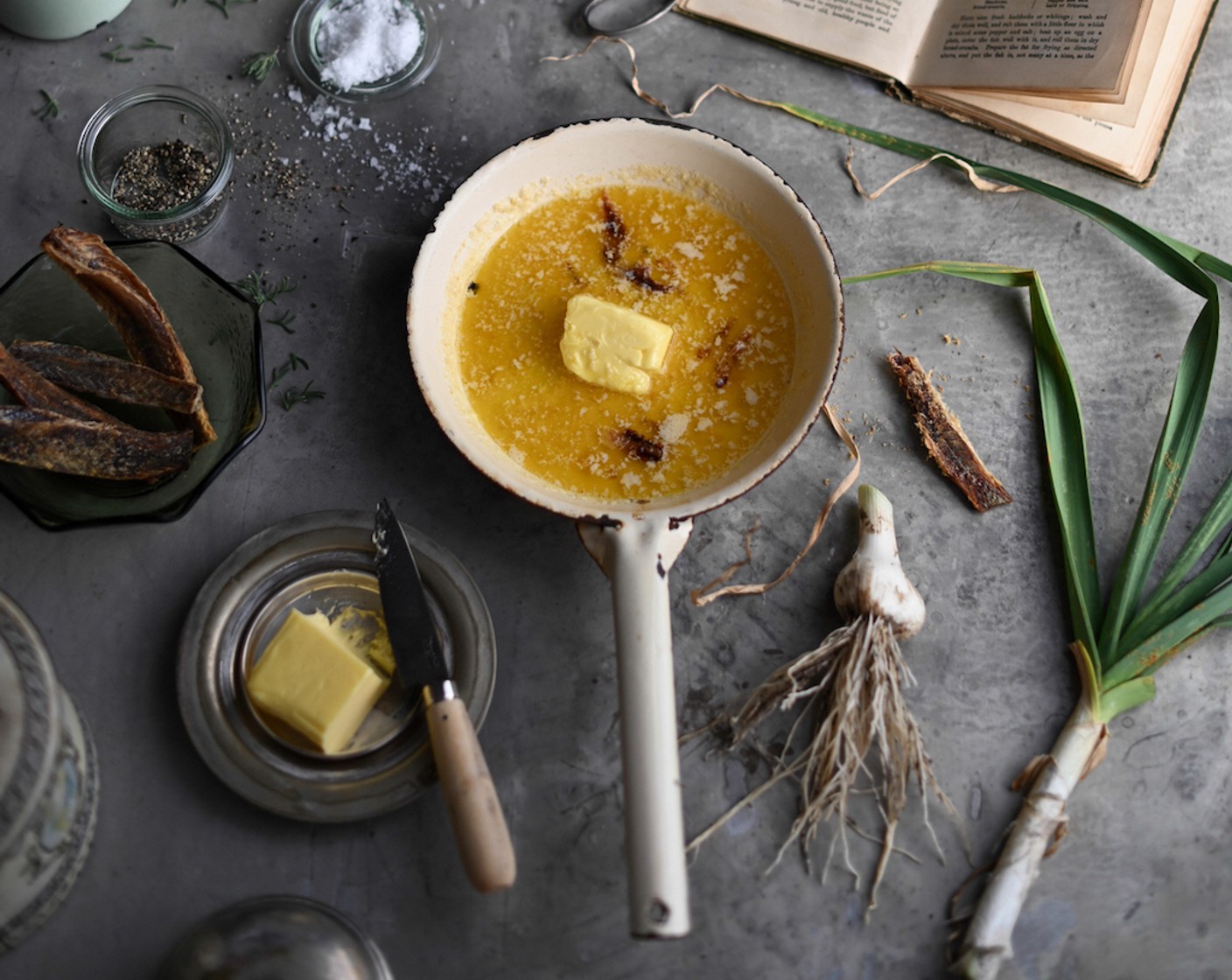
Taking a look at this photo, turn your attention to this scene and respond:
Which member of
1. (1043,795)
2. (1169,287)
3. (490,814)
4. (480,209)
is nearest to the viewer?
(490,814)

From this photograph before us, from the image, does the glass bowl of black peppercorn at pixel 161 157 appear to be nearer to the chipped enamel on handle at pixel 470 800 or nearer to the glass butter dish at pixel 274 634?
the glass butter dish at pixel 274 634

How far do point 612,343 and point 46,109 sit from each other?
948 millimetres

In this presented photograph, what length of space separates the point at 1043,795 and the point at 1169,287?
2.55ft

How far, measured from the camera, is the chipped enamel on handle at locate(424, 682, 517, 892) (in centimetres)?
111

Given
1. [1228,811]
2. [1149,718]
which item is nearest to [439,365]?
[1149,718]

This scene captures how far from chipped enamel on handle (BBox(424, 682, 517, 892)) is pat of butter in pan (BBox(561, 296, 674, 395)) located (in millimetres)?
459

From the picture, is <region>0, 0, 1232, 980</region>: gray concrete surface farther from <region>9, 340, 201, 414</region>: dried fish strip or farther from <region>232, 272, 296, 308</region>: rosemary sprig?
<region>9, 340, 201, 414</region>: dried fish strip

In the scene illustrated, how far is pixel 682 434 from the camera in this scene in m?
1.35

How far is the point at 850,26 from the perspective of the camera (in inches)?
61.1

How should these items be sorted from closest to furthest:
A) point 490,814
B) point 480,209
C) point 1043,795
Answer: point 490,814
point 1043,795
point 480,209

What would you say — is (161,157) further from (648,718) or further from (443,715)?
(648,718)

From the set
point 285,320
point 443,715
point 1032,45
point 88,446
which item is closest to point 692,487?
point 443,715

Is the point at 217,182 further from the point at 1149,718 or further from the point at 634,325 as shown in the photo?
the point at 1149,718

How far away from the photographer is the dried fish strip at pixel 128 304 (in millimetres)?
1181
